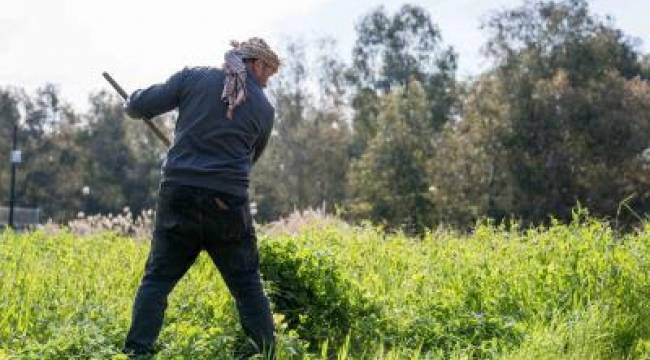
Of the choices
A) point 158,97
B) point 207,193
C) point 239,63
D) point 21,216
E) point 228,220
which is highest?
point 239,63

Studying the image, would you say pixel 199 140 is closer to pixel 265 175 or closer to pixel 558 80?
pixel 558 80

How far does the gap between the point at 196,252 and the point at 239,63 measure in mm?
1198

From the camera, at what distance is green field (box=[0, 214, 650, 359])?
18.5 feet

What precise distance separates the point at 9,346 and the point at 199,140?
1676mm

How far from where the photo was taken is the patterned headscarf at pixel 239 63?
214 inches

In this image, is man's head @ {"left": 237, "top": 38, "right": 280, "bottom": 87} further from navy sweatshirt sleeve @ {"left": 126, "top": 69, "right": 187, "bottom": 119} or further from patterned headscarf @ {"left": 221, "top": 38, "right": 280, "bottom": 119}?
navy sweatshirt sleeve @ {"left": 126, "top": 69, "right": 187, "bottom": 119}

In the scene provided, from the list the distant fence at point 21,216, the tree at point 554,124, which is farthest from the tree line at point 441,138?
the distant fence at point 21,216

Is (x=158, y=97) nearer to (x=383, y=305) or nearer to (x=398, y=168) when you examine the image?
(x=383, y=305)

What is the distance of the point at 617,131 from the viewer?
108 ft

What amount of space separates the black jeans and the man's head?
847 millimetres

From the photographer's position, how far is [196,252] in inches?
215

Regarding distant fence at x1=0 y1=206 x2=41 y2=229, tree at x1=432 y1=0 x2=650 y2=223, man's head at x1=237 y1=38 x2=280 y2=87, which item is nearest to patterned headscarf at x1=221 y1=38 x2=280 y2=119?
man's head at x1=237 y1=38 x2=280 y2=87

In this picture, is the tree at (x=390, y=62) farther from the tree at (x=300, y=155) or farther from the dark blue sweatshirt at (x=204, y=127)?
the dark blue sweatshirt at (x=204, y=127)

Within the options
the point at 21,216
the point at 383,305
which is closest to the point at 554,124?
the point at 21,216
